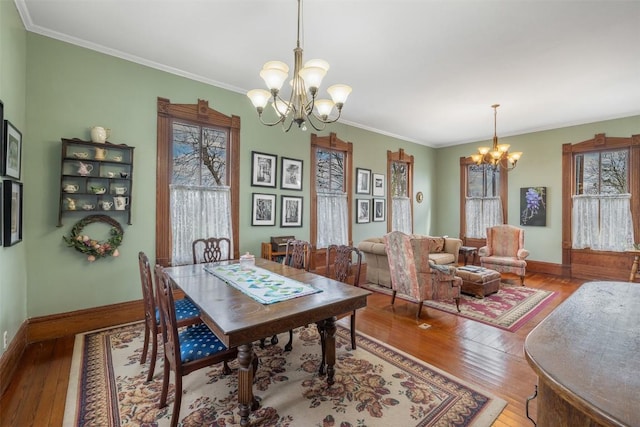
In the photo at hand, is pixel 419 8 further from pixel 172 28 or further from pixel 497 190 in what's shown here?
pixel 497 190

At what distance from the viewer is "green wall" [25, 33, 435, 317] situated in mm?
2912

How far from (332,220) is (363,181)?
1.23 meters

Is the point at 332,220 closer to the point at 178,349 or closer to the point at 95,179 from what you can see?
the point at 95,179

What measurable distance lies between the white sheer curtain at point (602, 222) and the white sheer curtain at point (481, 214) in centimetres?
138

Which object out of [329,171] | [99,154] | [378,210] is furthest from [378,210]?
[99,154]

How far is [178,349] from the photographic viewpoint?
67.4 inches

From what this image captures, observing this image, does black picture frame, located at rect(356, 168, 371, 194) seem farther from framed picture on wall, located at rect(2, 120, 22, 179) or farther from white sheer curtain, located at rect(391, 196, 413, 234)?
framed picture on wall, located at rect(2, 120, 22, 179)

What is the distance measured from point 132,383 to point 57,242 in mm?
1828

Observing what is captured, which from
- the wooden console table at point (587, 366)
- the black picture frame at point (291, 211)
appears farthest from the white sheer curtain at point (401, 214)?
the wooden console table at point (587, 366)

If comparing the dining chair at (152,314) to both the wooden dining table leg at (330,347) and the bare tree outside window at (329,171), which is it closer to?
the wooden dining table leg at (330,347)

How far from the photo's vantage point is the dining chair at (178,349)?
1.70 metres

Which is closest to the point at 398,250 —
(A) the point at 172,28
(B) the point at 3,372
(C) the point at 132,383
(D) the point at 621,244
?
(C) the point at 132,383

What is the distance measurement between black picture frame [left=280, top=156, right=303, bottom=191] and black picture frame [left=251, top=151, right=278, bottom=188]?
136mm

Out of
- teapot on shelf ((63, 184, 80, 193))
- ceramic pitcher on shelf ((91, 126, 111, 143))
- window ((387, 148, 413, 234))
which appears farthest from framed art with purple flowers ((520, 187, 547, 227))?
teapot on shelf ((63, 184, 80, 193))
